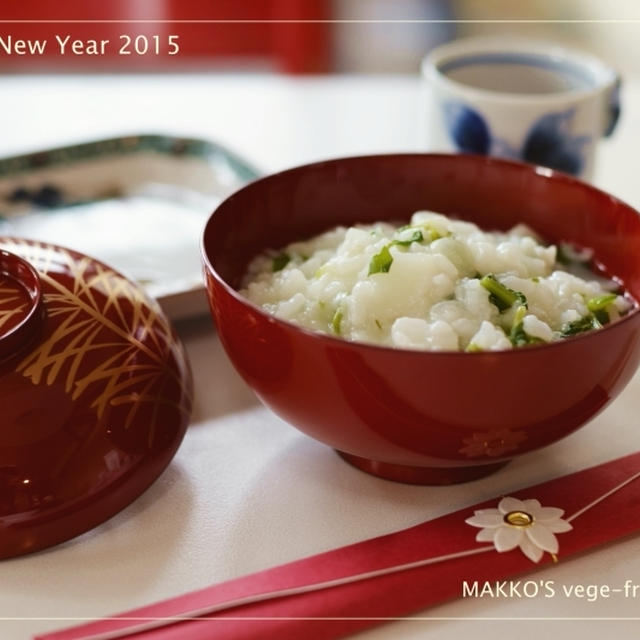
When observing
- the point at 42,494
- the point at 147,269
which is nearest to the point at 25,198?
the point at 147,269

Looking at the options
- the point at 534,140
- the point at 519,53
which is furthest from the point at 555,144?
the point at 519,53

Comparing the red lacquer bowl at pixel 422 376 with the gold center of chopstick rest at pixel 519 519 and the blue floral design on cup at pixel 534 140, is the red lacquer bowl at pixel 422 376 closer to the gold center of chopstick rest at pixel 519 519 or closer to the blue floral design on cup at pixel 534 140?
the gold center of chopstick rest at pixel 519 519

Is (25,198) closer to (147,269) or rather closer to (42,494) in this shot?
(147,269)

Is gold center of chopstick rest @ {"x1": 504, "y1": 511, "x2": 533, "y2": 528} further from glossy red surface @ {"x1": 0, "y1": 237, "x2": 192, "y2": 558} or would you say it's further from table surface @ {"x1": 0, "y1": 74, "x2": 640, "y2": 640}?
glossy red surface @ {"x1": 0, "y1": 237, "x2": 192, "y2": 558}

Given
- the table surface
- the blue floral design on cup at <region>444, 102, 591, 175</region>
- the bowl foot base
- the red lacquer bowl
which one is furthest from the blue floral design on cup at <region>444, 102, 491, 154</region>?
the bowl foot base

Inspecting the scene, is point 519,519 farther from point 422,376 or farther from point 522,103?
point 522,103

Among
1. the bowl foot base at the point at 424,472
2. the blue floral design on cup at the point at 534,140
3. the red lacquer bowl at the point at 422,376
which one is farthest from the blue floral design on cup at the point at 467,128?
the bowl foot base at the point at 424,472

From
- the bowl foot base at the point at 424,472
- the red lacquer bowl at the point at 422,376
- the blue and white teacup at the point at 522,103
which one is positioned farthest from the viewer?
the blue and white teacup at the point at 522,103
